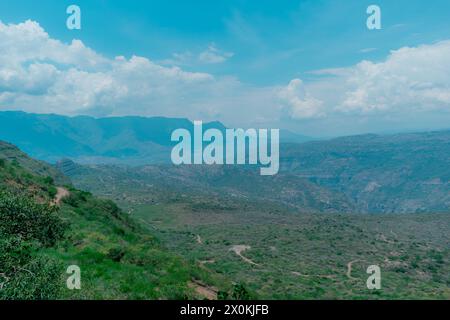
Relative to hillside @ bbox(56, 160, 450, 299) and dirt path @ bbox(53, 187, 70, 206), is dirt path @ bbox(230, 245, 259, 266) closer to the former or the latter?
hillside @ bbox(56, 160, 450, 299)

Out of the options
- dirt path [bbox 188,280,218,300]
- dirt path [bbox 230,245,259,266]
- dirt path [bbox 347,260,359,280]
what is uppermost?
dirt path [bbox 188,280,218,300]

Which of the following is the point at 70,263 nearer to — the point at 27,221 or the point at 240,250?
the point at 27,221

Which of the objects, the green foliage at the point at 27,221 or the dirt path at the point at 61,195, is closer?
the green foliage at the point at 27,221

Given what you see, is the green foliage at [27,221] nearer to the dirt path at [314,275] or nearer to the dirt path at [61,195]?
A: the dirt path at [61,195]

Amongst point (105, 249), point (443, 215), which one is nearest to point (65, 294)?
point (105, 249)

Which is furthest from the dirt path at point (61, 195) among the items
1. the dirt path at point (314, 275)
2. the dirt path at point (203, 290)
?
the dirt path at point (314, 275)

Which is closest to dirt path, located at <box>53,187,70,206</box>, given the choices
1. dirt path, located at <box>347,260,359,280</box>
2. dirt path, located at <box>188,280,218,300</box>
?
dirt path, located at <box>188,280,218,300</box>

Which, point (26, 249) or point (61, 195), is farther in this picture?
point (61, 195)

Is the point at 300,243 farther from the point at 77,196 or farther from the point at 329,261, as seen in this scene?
the point at 77,196

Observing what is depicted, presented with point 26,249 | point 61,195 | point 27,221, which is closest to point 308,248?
point 61,195
